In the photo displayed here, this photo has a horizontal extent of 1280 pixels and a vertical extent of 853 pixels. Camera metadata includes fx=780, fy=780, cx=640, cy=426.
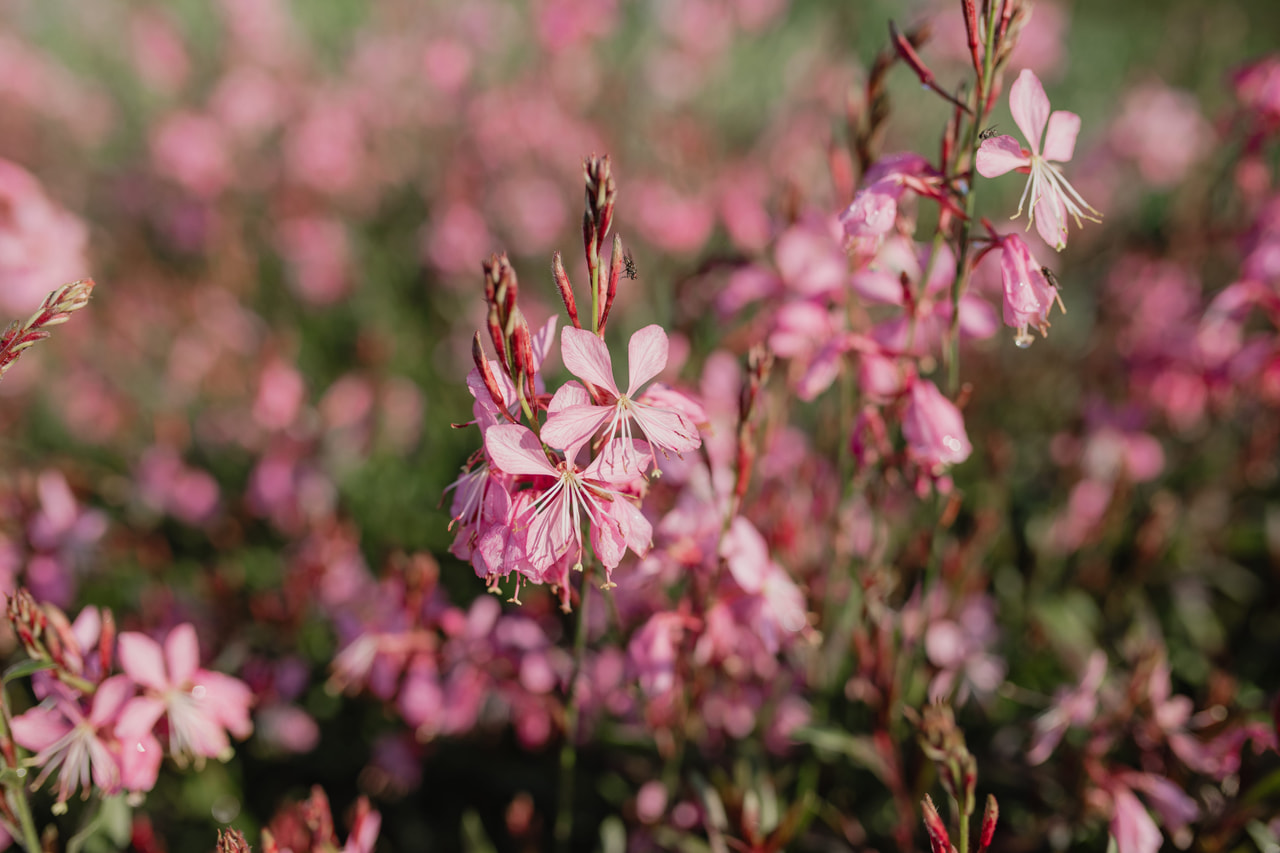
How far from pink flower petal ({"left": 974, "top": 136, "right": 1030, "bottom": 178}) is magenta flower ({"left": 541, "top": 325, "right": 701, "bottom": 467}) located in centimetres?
44

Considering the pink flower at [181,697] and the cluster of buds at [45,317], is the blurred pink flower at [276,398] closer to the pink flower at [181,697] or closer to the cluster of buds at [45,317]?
the pink flower at [181,697]

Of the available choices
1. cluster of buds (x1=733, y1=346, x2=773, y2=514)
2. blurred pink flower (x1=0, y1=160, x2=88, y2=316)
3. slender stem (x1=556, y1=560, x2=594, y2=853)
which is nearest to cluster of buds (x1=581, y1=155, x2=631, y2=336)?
cluster of buds (x1=733, y1=346, x2=773, y2=514)

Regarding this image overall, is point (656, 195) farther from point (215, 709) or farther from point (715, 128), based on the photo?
point (215, 709)

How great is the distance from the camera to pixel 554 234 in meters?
3.53

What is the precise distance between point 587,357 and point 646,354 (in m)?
0.08

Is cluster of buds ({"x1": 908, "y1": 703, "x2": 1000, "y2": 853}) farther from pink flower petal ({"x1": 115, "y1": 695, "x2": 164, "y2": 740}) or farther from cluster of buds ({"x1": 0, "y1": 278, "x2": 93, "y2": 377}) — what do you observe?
cluster of buds ({"x1": 0, "y1": 278, "x2": 93, "y2": 377})

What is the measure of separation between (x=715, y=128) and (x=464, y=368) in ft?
7.25

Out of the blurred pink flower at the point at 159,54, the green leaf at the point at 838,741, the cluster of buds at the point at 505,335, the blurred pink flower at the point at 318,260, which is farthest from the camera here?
the blurred pink flower at the point at 159,54

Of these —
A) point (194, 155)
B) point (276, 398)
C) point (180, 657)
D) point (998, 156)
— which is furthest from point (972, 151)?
point (194, 155)

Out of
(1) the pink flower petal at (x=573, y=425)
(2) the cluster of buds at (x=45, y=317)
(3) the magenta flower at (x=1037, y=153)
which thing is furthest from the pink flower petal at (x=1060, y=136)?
(2) the cluster of buds at (x=45, y=317)

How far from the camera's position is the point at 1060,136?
40.9 inches

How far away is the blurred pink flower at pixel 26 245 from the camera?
178 centimetres

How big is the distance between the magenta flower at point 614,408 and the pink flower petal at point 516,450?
29 mm

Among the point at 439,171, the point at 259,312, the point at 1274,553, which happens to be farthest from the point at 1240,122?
the point at 259,312
